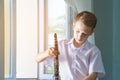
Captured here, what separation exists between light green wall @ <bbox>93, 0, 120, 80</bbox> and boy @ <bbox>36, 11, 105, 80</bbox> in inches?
14.0

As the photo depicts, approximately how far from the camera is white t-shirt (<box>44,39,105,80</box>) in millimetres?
972

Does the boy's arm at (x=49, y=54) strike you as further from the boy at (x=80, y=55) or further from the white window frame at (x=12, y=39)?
the white window frame at (x=12, y=39)

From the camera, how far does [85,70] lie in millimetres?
979

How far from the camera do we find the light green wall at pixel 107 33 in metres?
1.33

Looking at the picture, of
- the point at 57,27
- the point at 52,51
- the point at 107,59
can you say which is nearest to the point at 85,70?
the point at 52,51

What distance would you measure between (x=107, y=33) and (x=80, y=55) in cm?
41

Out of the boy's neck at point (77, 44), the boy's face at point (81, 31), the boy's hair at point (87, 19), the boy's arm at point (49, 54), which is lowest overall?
the boy's arm at point (49, 54)

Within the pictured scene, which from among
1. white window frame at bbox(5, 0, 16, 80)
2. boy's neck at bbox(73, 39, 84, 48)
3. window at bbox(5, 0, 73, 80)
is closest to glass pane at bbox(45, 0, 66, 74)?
window at bbox(5, 0, 73, 80)

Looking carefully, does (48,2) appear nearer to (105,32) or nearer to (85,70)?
(105,32)

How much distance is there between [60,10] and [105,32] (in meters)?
0.40

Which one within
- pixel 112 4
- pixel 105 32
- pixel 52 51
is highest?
pixel 112 4

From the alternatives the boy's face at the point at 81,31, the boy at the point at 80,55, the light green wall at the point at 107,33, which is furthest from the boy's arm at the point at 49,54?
the light green wall at the point at 107,33

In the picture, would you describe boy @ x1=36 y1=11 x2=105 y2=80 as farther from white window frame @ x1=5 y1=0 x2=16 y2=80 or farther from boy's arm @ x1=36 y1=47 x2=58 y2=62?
white window frame @ x1=5 y1=0 x2=16 y2=80

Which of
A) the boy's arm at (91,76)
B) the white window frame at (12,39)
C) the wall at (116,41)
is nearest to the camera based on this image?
the boy's arm at (91,76)
